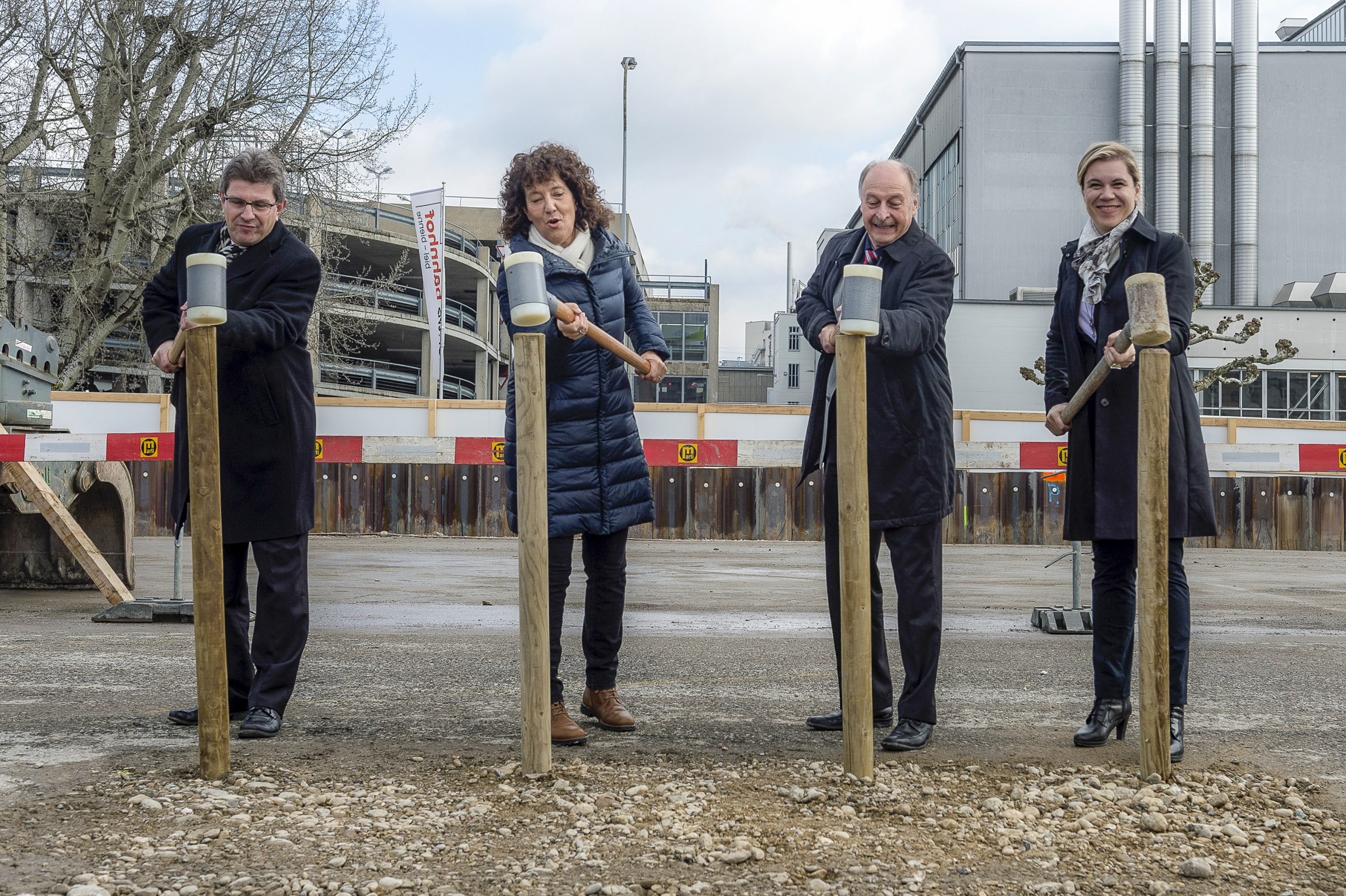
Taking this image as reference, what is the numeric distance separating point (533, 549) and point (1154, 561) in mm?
1692

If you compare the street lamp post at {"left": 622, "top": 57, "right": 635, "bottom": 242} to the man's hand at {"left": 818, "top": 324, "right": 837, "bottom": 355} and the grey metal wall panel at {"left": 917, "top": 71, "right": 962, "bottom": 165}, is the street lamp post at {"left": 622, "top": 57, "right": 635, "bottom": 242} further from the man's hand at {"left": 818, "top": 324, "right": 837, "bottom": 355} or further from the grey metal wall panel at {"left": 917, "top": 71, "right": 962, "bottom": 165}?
the man's hand at {"left": 818, "top": 324, "right": 837, "bottom": 355}

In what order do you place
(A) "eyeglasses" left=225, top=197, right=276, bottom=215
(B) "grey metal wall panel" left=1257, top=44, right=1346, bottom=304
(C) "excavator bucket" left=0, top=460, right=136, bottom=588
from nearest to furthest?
(A) "eyeglasses" left=225, top=197, right=276, bottom=215 < (C) "excavator bucket" left=0, top=460, right=136, bottom=588 < (B) "grey metal wall panel" left=1257, top=44, right=1346, bottom=304

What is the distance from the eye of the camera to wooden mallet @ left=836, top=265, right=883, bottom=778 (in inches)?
121

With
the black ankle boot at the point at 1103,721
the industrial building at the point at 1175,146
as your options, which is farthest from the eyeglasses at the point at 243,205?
the industrial building at the point at 1175,146

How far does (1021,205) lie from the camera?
1484 inches

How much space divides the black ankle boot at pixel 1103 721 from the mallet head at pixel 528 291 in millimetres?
2097

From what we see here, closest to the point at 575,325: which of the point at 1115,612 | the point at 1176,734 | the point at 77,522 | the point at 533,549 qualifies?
the point at 533,549

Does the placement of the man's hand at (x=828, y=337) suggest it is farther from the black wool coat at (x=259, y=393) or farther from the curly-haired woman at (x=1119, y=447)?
the black wool coat at (x=259, y=393)

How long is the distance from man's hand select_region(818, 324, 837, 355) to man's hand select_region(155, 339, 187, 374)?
6.70 feet

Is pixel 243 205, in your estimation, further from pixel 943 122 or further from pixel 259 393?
pixel 943 122


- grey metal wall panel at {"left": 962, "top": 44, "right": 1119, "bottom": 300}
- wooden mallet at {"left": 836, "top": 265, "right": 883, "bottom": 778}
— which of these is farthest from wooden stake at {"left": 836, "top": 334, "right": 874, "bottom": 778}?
grey metal wall panel at {"left": 962, "top": 44, "right": 1119, "bottom": 300}

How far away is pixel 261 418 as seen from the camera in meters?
3.78

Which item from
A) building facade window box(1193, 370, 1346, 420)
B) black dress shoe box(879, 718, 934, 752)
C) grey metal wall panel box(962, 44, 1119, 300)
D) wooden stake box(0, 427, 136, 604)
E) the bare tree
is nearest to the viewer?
black dress shoe box(879, 718, 934, 752)

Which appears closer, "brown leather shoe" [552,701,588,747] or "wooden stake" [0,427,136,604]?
"brown leather shoe" [552,701,588,747]
